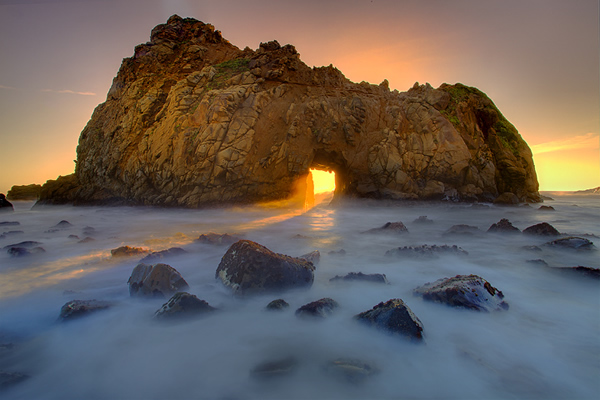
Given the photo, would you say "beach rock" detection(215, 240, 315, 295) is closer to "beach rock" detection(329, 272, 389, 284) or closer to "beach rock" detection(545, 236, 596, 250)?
"beach rock" detection(329, 272, 389, 284)

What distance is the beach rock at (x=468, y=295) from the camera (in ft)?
9.32

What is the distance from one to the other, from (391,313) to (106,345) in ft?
7.90

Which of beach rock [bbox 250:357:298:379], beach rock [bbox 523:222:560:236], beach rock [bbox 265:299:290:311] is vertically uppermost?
beach rock [bbox 523:222:560:236]

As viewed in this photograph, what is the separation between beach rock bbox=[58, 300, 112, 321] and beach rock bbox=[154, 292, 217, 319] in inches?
26.9

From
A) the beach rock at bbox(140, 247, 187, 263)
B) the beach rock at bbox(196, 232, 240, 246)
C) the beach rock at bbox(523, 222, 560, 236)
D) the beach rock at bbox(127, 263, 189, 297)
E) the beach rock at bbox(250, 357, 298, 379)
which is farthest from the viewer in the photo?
the beach rock at bbox(523, 222, 560, 236)

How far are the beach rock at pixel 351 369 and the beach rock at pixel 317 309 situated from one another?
0.68 m

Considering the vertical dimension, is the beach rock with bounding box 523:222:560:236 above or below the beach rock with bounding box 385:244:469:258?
above

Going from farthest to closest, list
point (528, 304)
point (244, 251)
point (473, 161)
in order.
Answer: point (473, 161)
point (244, 251)
point (528, 304)

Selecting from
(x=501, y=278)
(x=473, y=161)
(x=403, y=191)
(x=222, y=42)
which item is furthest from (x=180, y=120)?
(x=473, y=161)

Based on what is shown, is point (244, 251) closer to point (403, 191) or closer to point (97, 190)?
point (403, 191)

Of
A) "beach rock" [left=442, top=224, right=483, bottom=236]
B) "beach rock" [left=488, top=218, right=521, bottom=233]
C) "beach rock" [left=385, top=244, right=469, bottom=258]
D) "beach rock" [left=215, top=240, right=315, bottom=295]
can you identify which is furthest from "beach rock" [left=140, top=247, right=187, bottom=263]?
"beach rock" [left=488, top=218, right=521, bottom=233]

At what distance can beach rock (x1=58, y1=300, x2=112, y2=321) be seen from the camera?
2782 millimetres

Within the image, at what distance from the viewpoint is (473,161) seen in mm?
15531

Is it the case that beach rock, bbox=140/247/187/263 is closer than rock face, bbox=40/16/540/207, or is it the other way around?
beach rock, bbox=140/247/187/263
